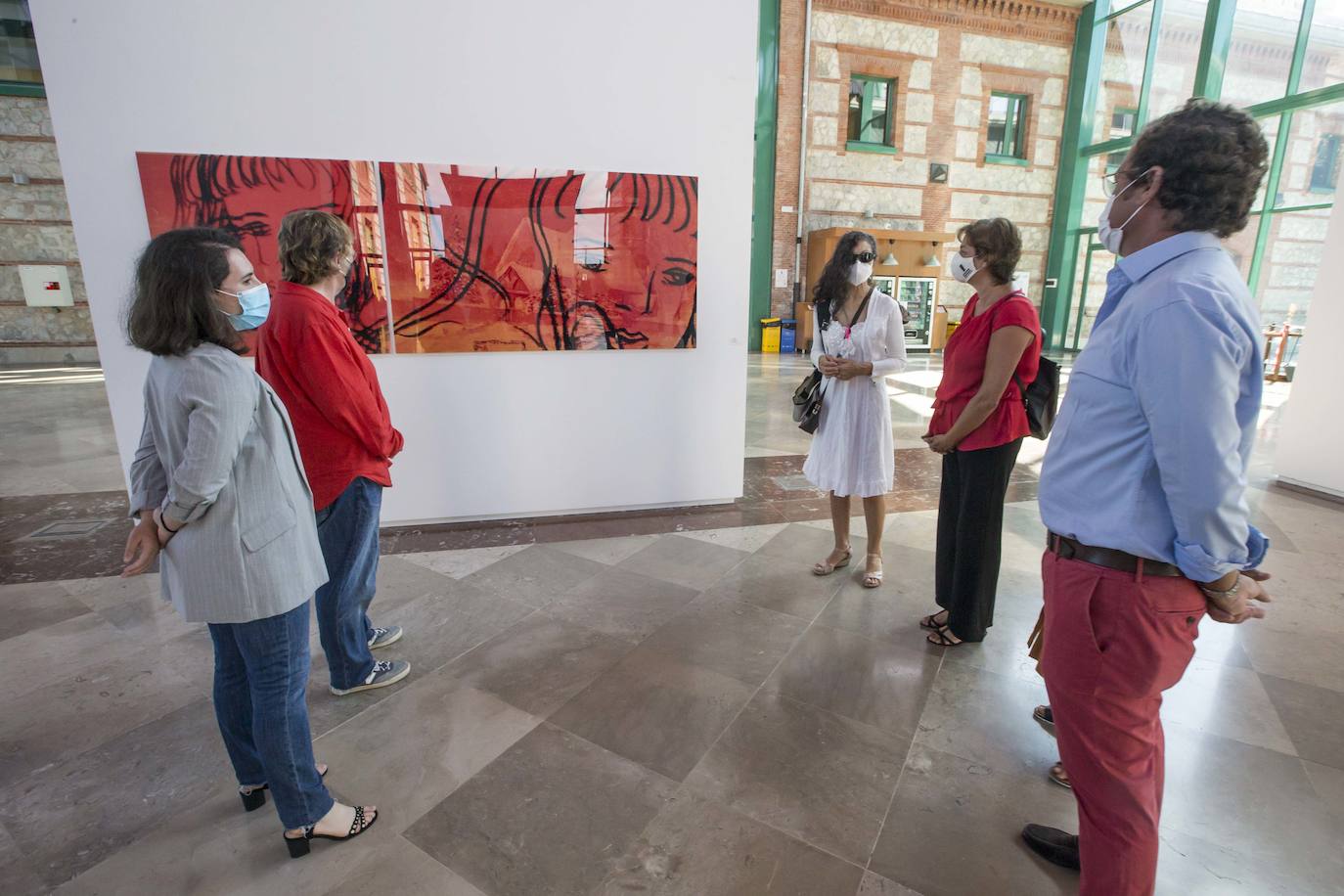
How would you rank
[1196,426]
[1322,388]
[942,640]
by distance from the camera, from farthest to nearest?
[1322,388] < [942,640] < [1196,426]

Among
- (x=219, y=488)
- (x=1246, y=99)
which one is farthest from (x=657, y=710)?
(x=1246, y=99)

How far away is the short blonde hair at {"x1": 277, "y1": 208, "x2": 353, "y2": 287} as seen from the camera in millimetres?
2115

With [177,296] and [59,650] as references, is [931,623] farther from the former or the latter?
[59,650]

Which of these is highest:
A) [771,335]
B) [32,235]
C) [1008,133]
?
[1008,133]

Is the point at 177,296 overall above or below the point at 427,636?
above

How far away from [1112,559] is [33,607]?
464cm

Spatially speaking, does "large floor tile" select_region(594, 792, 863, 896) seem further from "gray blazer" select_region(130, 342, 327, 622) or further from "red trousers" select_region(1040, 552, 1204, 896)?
"gray blazer" select_region(130, 342, 327, 622)

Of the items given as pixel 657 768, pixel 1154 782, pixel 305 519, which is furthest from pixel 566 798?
pixel 1154 782

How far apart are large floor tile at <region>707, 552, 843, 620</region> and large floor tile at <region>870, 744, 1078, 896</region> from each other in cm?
108

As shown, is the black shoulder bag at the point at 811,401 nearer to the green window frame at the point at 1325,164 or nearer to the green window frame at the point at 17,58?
the green window frame at the point at 1325,164

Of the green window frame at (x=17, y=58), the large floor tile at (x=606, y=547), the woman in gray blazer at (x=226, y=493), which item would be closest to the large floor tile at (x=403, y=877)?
the woman in gray blazer at (x=226, y=493)

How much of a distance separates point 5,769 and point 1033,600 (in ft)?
14.0

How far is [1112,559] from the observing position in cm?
131

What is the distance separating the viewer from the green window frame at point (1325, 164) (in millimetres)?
10875
